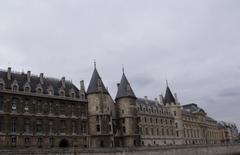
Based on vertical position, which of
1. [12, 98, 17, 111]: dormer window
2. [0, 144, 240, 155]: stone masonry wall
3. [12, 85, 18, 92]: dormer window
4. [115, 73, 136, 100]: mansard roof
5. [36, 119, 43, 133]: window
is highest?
[115, 73, 136, 100]: mansard roof

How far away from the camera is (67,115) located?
5222 cm

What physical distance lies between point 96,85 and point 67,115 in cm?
820

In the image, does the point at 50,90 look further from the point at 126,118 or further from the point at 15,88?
the point at 126,118

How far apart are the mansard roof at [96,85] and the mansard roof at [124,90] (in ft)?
16.8

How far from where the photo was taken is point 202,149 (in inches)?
2416

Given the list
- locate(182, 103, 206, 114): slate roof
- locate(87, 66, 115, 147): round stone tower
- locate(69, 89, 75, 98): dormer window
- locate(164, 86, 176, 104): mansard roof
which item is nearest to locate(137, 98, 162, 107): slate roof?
locate(164, 86, 176, 104): mansard roof

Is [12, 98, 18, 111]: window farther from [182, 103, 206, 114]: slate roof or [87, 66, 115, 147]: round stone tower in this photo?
[182, 103, 206, 114]: slate roof

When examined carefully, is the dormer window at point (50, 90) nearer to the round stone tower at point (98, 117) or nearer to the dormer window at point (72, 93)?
the dormer window at point (72, 93)

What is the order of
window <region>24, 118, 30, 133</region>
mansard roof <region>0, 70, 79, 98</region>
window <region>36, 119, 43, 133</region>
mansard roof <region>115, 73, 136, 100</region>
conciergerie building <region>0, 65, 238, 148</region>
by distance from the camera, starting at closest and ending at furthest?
conciergerie building <region>0, 65, 238, 148</region> → window <region>24, 118, 30, 133</region> → window <region>36, 119, 43, 133</region> → mansard roof <region>0, 70, 79, 98</region> → mansard roof <region>115, 73, 136, 100</region>

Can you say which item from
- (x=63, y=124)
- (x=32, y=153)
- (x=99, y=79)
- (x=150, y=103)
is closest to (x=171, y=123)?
(x=150, y=103)

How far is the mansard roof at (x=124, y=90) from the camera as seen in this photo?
61.7 metres

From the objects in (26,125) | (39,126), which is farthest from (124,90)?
(26,125)

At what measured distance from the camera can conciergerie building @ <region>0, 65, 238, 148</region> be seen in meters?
45.9

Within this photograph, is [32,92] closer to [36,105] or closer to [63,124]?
[36,105]
